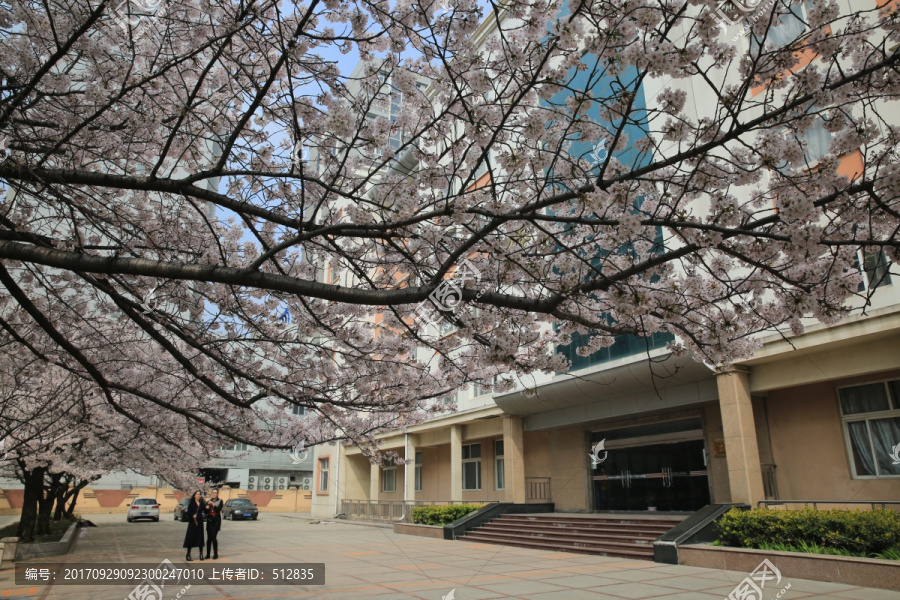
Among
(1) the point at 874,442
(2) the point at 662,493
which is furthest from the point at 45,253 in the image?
(2) the point at 662,493

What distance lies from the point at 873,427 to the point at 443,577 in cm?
875

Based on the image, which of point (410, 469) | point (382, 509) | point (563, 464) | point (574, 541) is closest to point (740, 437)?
point (574, 541)

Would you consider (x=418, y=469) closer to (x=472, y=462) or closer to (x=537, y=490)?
(x=472, y=462)

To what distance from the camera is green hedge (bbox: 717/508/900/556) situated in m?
8.49

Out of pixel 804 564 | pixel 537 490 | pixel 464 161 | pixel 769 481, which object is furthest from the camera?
pixel 537 490

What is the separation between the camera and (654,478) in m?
15.9

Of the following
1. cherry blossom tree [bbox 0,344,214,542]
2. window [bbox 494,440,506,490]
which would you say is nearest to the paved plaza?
cherry blossom tree [bbox 0,344,214,542]

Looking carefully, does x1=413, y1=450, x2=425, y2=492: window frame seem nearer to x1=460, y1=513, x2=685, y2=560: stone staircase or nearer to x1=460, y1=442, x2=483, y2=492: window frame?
x1=460, y1=442, x2=483, y2=492: window frame

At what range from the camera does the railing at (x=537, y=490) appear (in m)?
19.0

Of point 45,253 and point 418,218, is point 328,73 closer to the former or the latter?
point 418,218

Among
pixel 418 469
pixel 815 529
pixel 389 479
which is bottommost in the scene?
pixel 815 529

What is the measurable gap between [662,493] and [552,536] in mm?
3303

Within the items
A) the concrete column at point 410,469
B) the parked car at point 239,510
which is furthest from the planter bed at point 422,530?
the parked car at point 239,510

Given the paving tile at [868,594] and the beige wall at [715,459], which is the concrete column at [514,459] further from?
the paving tile at [868,594]
